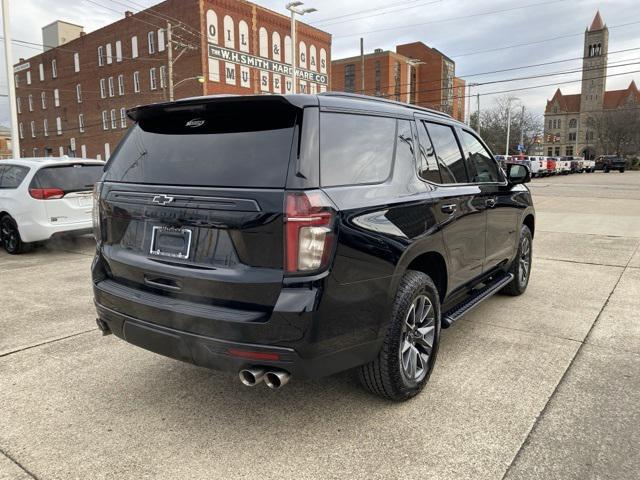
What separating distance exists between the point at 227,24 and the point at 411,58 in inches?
1964

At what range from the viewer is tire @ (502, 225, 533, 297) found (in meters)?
5.40

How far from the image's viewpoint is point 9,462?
2.58 meters

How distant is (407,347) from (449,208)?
41.8 inches

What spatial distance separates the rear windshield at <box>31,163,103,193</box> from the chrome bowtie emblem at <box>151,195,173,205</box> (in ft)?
18.6

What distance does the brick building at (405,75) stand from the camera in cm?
7359

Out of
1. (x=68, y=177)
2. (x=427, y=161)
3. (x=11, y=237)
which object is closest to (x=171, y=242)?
(x=427, y=161)

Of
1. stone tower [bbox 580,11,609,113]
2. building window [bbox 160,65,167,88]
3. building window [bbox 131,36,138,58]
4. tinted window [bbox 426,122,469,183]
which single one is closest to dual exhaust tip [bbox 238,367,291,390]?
tinted window [bbox 426,122,469,183]

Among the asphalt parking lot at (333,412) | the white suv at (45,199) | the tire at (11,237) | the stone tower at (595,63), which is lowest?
the asphalt parking lot at (333,412)

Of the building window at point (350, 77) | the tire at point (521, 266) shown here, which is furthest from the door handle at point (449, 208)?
the building window at point (350, 77)

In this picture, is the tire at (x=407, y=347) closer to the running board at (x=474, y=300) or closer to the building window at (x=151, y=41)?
the running board at (x=474, y=300)

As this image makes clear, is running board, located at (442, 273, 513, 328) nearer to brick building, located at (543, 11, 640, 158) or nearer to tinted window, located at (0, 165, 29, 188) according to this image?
tinted window, located at (0, 165, 29, 188)

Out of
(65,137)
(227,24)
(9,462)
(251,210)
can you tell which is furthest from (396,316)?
(65,137)

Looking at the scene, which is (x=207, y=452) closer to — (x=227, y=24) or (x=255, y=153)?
(x=255, y=153)

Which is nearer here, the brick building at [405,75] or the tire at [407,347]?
the tire at [407,347]
